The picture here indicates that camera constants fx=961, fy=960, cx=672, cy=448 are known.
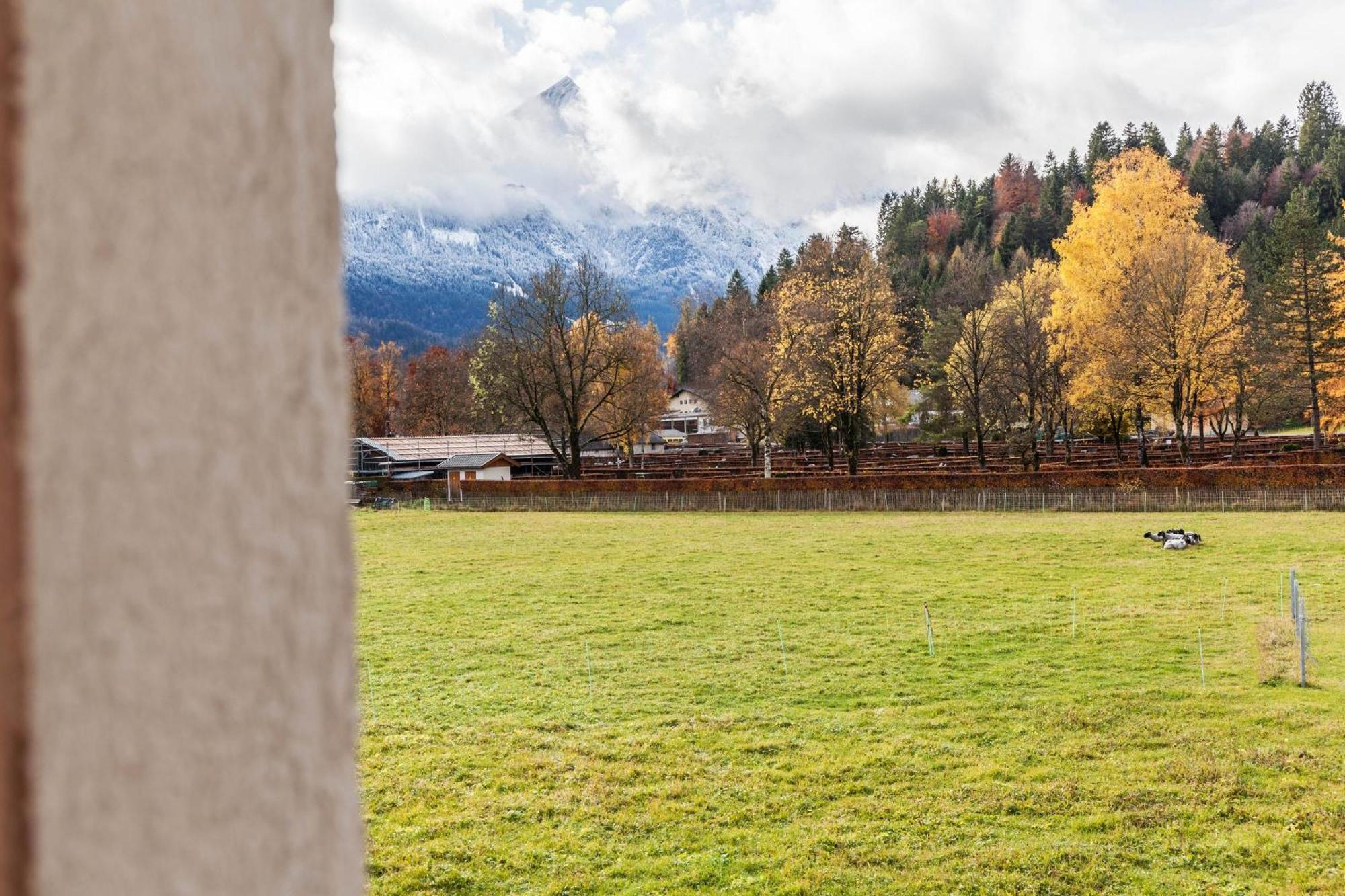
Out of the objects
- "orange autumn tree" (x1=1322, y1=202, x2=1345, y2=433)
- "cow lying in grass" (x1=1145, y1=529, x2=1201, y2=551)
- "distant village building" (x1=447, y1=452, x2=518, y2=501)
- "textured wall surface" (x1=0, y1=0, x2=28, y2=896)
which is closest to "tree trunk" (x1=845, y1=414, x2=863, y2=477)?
"cow lying in grass" (x1=1145, y1=529, x2=1201, y2=551)

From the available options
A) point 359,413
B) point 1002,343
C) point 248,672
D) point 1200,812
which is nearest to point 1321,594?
point 1200,812

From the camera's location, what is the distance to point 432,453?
58969mm

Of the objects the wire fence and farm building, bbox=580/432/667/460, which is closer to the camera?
the wire fence

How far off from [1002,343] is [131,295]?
47.0 metres

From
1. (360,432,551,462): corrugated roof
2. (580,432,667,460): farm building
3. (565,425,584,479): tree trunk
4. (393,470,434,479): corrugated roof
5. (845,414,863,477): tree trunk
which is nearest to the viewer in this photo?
(845,414,863,477): tree trunk

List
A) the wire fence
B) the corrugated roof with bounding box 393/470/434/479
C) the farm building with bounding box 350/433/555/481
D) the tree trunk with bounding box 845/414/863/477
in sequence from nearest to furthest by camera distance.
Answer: the wire fence → the tree trunk with bounding box 845/414/863/477 → the corrugated roof with bounding box 393/470/434/479 → the farm building with bounding box 350/433/555/481

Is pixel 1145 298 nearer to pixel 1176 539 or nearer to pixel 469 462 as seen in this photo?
pixel 1176 539

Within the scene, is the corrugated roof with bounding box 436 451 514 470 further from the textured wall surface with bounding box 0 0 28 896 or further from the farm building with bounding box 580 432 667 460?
the textured wall surface with bounding box 0 0 28 896

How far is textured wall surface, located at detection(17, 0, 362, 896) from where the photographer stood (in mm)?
316

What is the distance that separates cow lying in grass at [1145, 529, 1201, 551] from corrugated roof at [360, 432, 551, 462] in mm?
37395

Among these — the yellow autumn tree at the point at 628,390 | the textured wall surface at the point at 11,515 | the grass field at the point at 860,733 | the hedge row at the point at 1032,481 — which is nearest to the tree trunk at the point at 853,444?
the hedge row at the point at 1032,481

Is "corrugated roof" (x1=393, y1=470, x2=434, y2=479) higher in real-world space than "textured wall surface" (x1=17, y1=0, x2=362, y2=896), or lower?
higher

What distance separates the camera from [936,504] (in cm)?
3209

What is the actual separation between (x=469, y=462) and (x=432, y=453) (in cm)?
722
